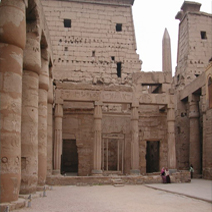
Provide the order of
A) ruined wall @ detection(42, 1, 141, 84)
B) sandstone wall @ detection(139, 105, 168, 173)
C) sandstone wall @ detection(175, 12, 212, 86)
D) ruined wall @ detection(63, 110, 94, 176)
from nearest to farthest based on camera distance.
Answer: ruined wall @ detection(63, 110, 94, 176)
sandstone wall @ detection(139, 105, 168, 173)
ruined wall @ detection(42, 1, 141, 84)
sandstone wall @ detection(175, 12, 212, 86)

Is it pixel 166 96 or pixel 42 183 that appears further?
pixel 166 96

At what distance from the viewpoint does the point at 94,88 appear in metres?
17.7

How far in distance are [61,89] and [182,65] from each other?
10319mm

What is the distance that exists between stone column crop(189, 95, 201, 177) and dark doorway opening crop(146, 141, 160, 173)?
2.42m

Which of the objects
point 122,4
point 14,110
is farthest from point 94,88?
point 14,110

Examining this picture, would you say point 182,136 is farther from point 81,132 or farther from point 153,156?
point 81,132

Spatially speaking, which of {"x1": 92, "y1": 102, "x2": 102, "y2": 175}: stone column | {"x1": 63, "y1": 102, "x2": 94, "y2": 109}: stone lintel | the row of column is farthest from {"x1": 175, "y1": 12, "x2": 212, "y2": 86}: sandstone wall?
the row of column

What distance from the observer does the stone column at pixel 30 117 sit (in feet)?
31.6

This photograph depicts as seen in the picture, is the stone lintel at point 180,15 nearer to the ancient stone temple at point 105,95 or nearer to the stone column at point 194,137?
the ancient stone temple at point 105,95

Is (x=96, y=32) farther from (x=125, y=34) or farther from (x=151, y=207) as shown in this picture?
(x=151, y=207)

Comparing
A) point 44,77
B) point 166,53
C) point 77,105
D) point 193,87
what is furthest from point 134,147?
point 166,53

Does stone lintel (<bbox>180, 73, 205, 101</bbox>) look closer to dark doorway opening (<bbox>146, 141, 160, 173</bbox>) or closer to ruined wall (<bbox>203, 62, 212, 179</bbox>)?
ruined wall (<bbox>203, 62, 212, 179</bbox>)

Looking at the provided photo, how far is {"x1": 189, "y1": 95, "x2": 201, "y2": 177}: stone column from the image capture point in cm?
1972

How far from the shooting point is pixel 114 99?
17781 millimetres
